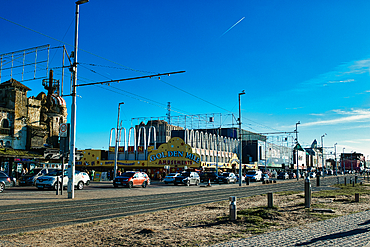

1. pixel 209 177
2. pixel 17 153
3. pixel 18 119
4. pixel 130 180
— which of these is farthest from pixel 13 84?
pixel 209 177

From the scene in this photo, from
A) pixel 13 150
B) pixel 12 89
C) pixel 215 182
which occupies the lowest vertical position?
pixel 215 182

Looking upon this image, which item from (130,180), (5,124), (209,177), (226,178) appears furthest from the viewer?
(209,177)

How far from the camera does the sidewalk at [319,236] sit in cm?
707

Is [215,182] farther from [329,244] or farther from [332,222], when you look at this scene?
[329,244]

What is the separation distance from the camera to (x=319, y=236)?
25.7ft

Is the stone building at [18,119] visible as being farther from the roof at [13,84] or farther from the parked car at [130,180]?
the parked car at [130,180]

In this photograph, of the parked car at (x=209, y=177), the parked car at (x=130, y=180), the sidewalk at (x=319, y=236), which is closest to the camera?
the sidewalk at (x=319, y=236)

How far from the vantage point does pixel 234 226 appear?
30.9ft

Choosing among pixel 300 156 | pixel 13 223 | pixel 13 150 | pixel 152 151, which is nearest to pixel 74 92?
pixel 13 223

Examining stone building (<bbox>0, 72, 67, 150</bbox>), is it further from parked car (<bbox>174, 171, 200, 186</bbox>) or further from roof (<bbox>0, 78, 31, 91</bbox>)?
parked car (<bbox>174, 171, 200, 186</bbox>)

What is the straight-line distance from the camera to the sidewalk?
707cm

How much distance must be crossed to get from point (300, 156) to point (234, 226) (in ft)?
397

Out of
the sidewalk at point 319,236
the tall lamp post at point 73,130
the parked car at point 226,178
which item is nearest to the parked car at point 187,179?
the parked car at point 226,178

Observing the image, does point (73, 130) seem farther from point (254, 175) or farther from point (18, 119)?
point (254, 175)
